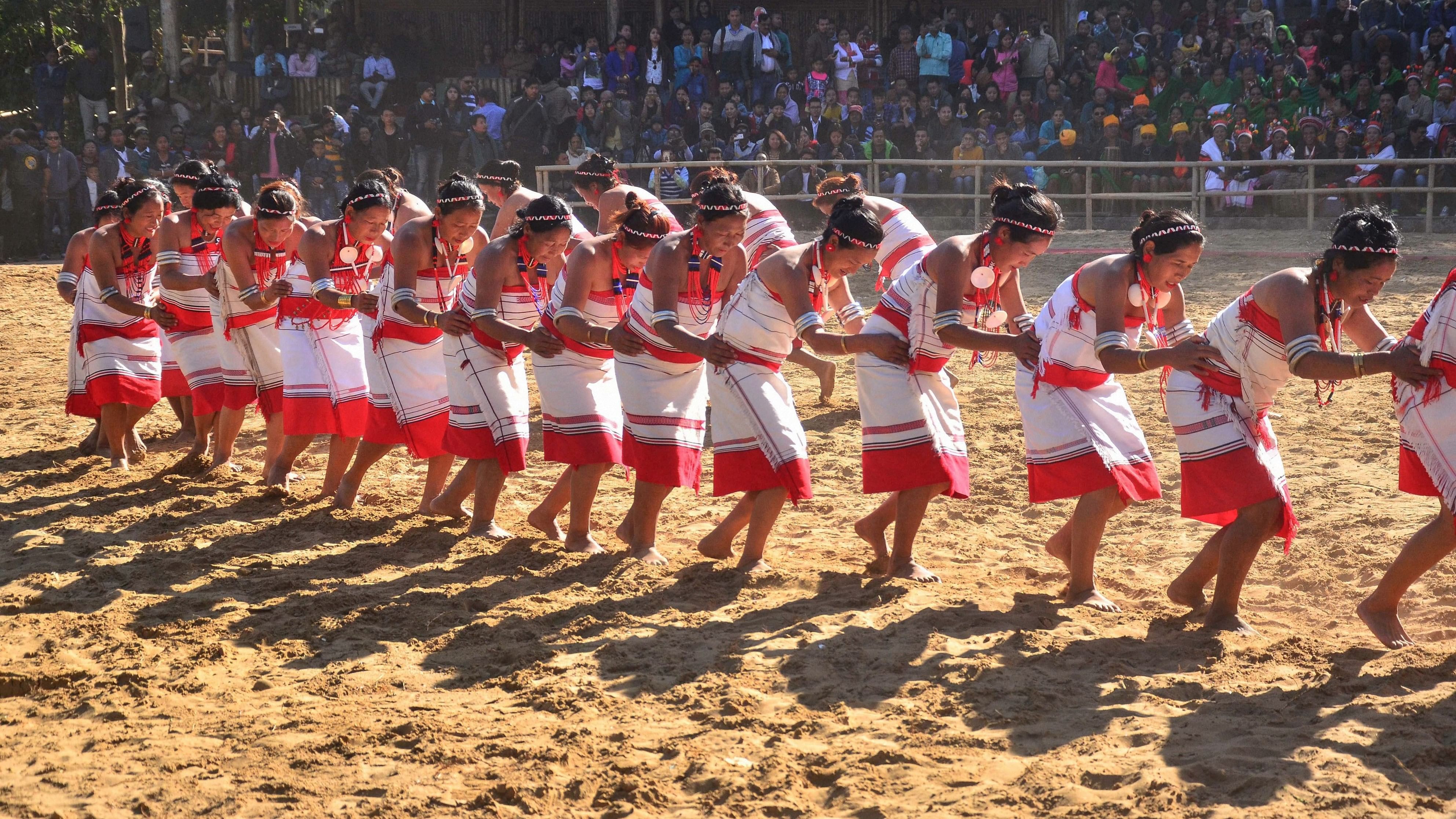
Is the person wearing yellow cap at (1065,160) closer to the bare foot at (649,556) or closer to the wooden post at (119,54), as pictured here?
the bare foot at (649,556)

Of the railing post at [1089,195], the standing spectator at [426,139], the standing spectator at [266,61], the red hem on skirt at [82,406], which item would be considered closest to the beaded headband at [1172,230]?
the red hem on skirt at [82,406]

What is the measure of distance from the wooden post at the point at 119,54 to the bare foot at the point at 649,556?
18.1m

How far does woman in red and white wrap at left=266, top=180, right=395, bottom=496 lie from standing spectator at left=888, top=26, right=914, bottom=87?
38.5ft

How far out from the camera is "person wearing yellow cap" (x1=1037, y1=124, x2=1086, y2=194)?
15.9 metres

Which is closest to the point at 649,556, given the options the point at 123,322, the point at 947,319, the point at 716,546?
the point at 716,546

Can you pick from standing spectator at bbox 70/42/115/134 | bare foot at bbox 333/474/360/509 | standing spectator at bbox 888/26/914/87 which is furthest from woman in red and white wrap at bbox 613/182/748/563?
standing spectator at bbox 70/42/115/134

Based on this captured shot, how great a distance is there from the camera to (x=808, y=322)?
5.25m

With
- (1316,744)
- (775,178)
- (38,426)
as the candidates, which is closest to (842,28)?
(775,178)

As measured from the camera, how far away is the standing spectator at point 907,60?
1747 cm

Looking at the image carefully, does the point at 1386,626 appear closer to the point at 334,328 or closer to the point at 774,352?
the point at 774,352

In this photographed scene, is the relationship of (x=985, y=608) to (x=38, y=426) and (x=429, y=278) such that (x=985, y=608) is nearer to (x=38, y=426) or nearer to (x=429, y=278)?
(x=429, y=278)

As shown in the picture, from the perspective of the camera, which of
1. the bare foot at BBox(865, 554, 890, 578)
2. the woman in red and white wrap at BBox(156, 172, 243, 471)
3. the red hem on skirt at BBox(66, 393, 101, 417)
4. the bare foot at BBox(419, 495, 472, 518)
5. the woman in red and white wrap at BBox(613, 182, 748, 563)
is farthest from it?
the red hem on skirt at BBox(66, 393, 101, 417)

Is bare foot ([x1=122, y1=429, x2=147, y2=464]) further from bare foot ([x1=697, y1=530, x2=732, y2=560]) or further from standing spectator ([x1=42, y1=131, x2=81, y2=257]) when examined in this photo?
standing spectator ([x1=42, y1=131, x2=81, y2=257])

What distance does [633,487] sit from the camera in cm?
750
